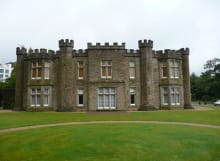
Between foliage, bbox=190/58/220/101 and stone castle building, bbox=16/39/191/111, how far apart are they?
41739 millimetres

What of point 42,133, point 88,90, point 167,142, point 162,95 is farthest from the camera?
point 162,95

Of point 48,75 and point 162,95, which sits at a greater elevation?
point 48,75

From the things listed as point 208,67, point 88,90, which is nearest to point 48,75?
point 88,90

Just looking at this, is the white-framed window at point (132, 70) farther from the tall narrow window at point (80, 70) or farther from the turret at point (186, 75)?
the turret at point (186, 75)

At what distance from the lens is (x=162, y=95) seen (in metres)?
35.3

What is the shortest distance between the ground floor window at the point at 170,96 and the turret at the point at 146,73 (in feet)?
6.97

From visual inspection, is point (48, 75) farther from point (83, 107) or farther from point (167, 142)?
point (167, 142)

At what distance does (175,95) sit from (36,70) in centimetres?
2010

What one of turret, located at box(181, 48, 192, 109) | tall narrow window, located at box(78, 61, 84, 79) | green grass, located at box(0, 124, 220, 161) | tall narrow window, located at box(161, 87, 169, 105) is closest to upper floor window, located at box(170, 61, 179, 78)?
turret, located at box(181, 48, 192, 109)

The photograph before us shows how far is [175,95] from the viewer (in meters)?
35.5

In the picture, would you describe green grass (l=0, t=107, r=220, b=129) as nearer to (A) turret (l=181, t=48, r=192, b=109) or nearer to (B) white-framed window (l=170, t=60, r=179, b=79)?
(B) white-framed window (l=170, t=60, r=179, b=79)

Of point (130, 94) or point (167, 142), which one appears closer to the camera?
point (167, 142)

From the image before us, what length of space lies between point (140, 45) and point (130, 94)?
23.0 ft

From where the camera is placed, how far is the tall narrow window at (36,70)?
1355 inches
